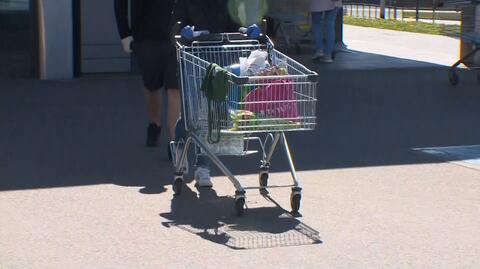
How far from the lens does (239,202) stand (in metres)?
7.64

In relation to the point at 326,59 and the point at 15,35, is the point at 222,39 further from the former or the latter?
the point at 326,59

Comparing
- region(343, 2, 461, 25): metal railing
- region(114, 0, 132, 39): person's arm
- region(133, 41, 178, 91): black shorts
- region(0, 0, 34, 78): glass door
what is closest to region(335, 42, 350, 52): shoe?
region(0, 0, 34, 78): glass door

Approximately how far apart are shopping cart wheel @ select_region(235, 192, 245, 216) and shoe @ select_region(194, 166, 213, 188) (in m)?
0.81

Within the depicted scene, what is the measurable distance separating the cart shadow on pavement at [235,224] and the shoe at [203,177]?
147mm

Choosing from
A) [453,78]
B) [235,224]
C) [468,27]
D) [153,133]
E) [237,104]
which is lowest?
[235,224]

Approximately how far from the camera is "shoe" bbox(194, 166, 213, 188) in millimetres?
8477

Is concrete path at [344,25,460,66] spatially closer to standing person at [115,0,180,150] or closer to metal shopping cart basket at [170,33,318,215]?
standing person at [115,0,180,150]

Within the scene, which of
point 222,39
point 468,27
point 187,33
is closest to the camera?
point 187,33

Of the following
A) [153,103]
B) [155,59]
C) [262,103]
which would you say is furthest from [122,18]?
[262,103]

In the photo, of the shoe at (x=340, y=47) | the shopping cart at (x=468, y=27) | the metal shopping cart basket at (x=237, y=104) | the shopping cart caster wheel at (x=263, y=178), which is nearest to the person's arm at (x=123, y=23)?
the metal shopping cart basket at (x=237, y=104)

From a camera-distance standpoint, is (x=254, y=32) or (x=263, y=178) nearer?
(x=254, y=32)

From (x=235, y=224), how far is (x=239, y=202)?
19 cm

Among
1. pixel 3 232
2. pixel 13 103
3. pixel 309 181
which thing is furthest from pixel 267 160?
pixel 13 103

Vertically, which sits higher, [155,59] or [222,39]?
[222,39]
